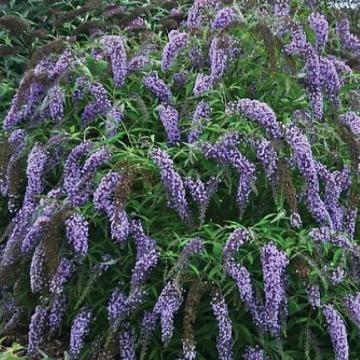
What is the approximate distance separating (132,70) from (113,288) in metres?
1.68

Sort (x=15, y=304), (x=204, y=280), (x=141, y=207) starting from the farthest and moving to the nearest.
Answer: (x=15, y=304) < (x=141, y=207) < (x=204, y=280)

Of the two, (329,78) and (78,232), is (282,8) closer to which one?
(329,78)

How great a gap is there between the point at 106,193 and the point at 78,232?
0.90 feet

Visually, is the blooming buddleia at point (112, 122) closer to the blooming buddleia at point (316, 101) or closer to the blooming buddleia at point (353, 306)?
the blooming buddleia at point (316, 101)

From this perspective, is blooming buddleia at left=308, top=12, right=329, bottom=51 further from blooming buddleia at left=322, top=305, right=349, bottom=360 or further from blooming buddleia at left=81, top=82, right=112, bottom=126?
blooming buddleia at left=322, top=305, right=349, bottom=360

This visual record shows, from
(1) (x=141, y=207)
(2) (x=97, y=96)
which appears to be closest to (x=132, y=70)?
(2) (x=97, y=96)

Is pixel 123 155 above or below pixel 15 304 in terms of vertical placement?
above

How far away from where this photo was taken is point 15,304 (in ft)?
A: 17.5

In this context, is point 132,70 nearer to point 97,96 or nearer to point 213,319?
point 97,96

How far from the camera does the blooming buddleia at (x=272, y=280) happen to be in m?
4.51

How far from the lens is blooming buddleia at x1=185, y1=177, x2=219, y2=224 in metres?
4.86

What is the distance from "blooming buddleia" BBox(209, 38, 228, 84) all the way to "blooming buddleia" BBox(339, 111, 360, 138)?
0.91m

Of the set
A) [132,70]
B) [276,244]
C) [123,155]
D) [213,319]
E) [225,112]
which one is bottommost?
[213,319]

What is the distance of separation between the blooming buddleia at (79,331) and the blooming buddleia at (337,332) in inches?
54.5
